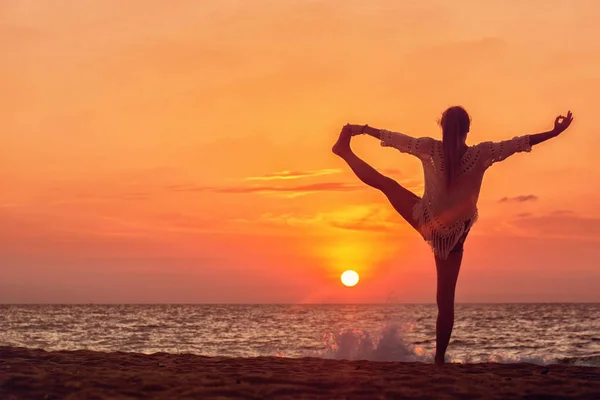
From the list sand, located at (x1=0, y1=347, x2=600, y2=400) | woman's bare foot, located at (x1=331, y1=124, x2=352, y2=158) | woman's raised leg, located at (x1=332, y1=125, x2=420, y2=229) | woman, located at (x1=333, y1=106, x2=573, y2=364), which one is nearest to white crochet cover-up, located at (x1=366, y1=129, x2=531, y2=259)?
woman, located at (x1=333, y1=106, x2=573, y2=364)

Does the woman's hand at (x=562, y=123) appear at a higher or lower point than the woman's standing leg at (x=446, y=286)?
higher

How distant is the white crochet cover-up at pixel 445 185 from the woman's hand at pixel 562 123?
10.6 inches

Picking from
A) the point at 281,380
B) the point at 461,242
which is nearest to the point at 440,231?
the point at 461,242

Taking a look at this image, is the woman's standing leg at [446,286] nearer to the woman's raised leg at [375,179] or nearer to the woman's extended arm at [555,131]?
the woman's raised leg at [375,179]

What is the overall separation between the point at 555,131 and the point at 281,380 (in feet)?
11.5

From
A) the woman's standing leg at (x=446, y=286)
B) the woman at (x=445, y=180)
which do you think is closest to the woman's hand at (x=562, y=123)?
the woman at (x=445, y=180)

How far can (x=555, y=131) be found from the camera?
6344 mm

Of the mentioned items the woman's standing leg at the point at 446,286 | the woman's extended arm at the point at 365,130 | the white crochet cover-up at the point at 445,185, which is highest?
the woman's extended arm at the point at 365,130

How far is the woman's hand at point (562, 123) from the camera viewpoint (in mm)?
6336

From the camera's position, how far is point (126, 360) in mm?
7223

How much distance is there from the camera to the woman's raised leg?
685 cm

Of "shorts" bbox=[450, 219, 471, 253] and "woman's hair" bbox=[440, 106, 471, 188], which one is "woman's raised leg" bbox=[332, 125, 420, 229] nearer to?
"shorts" bbox=[450, 219, 471, 253]

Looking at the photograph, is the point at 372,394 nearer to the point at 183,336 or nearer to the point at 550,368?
the point at 550,368

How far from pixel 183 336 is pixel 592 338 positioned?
20.2m
